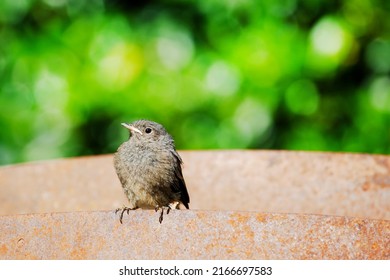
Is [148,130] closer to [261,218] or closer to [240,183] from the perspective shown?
[240,183]

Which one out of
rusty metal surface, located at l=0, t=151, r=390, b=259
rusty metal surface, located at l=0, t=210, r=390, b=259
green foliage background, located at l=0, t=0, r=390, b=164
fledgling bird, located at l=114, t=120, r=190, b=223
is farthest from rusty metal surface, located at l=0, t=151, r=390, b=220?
rusty metal surface, located at l=0, t=210, r=390, b=259

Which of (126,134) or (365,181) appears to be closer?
(365,181)

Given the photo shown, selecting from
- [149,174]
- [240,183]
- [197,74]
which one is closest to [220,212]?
[149,174]

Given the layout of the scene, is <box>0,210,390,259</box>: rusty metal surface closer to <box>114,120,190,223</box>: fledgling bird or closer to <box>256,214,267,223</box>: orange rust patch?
<box>256,214,267,223</box>: orange rust patch

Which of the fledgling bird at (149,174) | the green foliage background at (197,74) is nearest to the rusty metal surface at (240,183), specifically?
the fledgling bird at (149,174)
